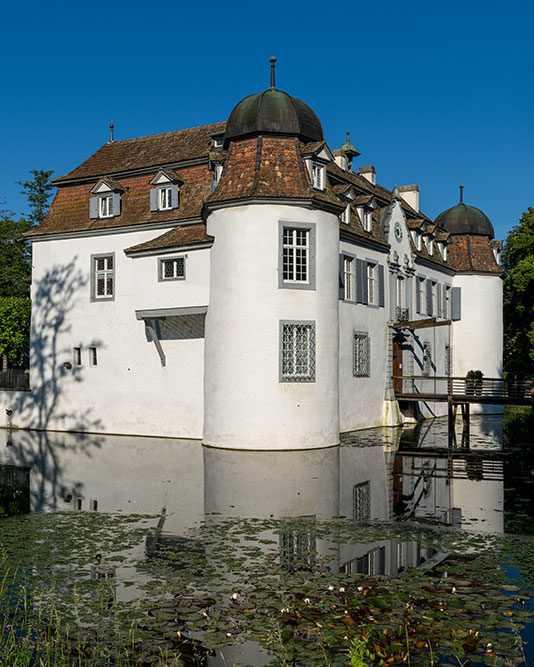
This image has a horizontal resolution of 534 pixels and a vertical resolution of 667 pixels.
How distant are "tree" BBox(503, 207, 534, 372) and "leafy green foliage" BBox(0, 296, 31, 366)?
24.3m

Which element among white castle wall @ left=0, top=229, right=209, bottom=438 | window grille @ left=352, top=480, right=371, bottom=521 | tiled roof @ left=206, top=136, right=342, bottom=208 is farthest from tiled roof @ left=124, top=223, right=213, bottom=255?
window grille @ left=352, top=480, right=371, bottom=521

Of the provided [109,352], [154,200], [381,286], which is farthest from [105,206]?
[381,286]

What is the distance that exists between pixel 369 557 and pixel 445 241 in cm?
2917

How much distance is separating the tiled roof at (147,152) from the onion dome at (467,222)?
16.1 metres

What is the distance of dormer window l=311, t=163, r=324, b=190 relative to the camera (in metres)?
22.0

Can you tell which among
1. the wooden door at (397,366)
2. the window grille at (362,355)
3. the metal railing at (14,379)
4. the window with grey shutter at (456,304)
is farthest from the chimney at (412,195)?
the metal railing at (14,379)

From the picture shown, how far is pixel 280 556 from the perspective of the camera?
889 centimetres

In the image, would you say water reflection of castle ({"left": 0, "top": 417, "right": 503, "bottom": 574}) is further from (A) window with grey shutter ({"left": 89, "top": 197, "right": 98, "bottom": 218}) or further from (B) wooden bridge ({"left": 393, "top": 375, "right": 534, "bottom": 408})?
(A) window with grey shutter ({"left": 89, "top": 197, "right": 98, "bottom": 218})

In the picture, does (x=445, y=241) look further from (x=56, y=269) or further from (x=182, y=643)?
(x=182, y=643)

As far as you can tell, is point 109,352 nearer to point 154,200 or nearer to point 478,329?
point 154,200

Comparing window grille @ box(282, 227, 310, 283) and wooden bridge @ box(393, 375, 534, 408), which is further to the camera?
wooden bridge @ box(393, 375, 534, 408)

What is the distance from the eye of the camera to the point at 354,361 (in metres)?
26.0

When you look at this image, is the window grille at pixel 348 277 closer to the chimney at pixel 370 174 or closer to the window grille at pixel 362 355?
the window grille at pixel 362 355

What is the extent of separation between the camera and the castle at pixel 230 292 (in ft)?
67.8
